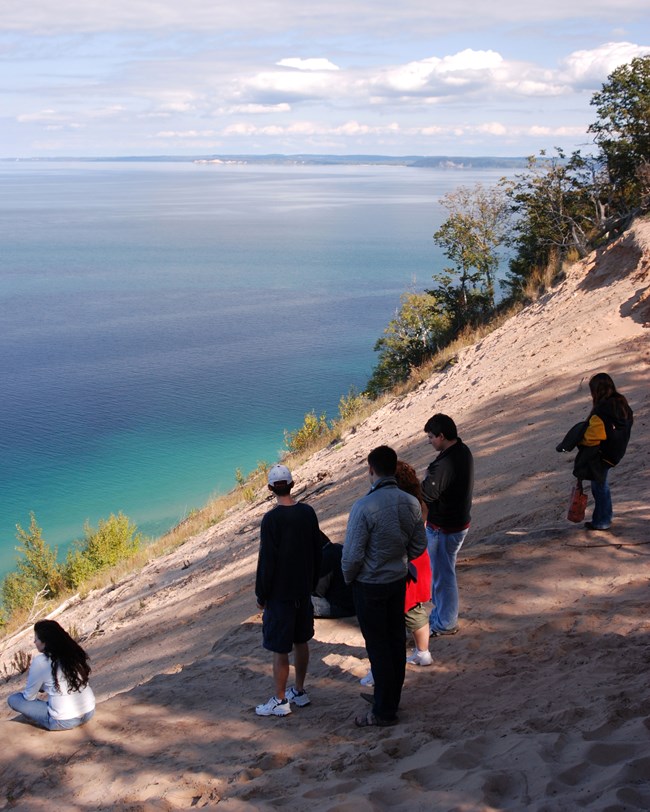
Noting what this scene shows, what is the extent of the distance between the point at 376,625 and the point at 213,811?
1.38 metres

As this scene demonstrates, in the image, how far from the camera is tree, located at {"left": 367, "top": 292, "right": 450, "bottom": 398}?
28.0 meters

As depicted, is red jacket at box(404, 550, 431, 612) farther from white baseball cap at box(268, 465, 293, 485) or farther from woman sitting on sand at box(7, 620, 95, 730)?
woman sitting on sand at box(7, 620, 95, 730)

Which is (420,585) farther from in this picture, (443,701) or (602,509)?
(602,509)

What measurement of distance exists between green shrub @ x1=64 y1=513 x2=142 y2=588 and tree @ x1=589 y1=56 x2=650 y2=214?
58.8ft

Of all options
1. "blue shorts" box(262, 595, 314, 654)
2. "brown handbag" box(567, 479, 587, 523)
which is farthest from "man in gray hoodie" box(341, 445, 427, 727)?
"brown handbag" box(567, 479, 587, 523)

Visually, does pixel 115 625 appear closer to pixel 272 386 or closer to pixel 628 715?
pixel 628 715

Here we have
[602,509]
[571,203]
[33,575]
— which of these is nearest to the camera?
[602,509]

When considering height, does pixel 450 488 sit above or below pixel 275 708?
above

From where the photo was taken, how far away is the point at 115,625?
1242cm

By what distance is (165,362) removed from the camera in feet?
203

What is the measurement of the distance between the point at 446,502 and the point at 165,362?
57452mm

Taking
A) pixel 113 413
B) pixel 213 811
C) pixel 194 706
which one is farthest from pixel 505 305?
pixel 113 413

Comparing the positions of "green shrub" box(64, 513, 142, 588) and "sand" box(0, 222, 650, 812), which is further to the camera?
"green shrub" box(64, 513, 142, 588)

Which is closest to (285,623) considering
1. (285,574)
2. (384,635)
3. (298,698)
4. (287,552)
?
(285,574)
